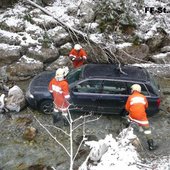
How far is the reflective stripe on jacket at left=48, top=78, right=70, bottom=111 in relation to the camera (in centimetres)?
936

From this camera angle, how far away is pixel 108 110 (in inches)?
408

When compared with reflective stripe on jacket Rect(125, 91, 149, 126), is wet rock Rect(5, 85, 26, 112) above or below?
below

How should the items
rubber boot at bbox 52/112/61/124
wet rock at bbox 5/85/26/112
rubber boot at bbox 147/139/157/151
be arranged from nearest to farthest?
1. rubber boot at bbox 147/139/157/151
2. rubber boot at bbox 52/112/61/124
3. wet rock at bbox 5/85/26/112

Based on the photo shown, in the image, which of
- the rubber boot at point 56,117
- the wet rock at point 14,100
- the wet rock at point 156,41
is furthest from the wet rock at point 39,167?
the wet rock at point 156,41

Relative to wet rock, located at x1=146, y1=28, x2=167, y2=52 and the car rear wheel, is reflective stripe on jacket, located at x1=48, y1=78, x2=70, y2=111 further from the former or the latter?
wet rock, located at x1=146, y1=28, x2=167, y2=52

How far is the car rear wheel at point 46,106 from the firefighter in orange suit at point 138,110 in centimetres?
272

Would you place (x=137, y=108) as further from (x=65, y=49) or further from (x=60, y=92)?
(x=65, y=49)

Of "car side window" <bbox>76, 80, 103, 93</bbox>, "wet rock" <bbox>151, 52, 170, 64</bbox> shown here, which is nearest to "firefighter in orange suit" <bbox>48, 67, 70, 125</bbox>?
"car side window" <bbox>76, 80, 103, 93</bbox>

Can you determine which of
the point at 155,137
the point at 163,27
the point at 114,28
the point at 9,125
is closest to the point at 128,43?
the point at 114,28

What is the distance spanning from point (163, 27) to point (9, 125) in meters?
8.62

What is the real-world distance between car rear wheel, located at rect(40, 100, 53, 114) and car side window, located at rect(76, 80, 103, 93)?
1067mm

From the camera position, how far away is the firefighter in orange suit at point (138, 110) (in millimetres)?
8844

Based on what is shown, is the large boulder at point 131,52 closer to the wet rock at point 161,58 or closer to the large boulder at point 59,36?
the wet rock at point 161,58

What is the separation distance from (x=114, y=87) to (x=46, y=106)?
2314mm
